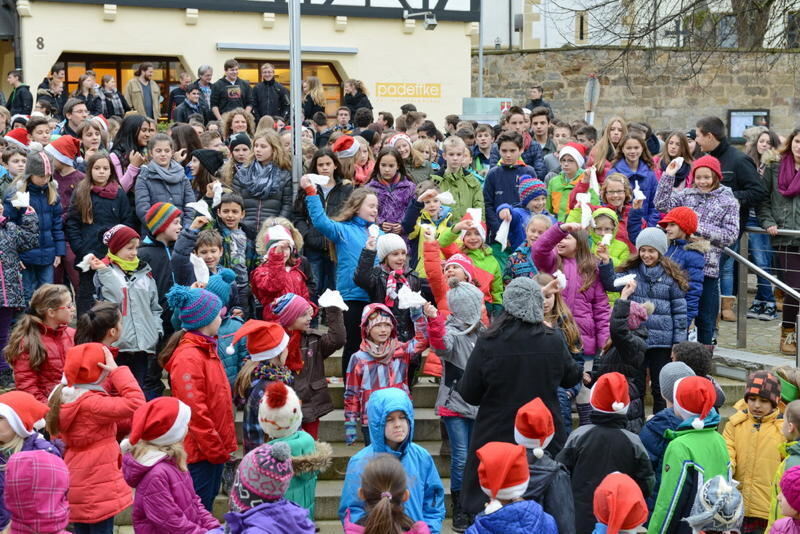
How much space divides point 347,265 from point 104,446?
328cm

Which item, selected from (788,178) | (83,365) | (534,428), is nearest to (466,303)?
(534,428)

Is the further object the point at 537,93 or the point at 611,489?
the point at 537,93

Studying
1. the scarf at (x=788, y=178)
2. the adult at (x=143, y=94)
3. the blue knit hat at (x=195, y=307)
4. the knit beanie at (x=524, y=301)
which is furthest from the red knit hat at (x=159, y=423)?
the adult at (x=143, y=94)

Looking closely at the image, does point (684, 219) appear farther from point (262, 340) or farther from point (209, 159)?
point (209, 159)

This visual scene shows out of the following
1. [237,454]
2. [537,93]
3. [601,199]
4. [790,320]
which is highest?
[537,93]

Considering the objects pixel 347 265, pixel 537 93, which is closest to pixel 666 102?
pixel 537 93

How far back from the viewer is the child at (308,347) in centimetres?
823

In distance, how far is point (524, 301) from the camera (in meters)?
7.08

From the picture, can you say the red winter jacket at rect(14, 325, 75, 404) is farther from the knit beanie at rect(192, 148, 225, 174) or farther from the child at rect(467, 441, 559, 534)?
the child at rect(467, 441, 559, 534)

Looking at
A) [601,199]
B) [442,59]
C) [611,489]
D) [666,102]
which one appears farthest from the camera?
[666,102]

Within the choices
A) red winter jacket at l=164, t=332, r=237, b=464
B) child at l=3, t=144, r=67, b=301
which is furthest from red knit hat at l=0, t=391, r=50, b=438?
child at l=3, t=144, r=67, b=301

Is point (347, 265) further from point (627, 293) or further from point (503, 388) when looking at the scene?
point (503, 388)

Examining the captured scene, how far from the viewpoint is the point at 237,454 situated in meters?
8.74

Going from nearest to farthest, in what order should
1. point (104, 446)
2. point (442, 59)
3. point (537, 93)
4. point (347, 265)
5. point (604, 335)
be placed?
point (104, 446) → point (604, 335) → point (347, 265) → point (537, 93) → point (442, 59)
